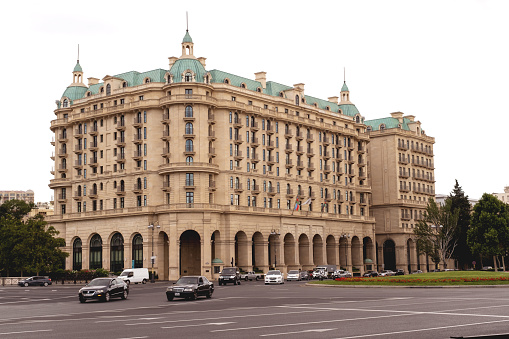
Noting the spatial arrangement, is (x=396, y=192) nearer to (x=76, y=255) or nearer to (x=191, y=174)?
(x=191, y=174)

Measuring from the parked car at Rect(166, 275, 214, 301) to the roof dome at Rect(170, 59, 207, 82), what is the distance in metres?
63.2

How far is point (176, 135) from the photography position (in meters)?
99.9

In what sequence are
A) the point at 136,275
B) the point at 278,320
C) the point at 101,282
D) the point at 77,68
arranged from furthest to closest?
the point at 77,68, the point at 136,275, the point at 101,282, the point at 278,320

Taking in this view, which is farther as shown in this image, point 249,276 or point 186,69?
point 186,69

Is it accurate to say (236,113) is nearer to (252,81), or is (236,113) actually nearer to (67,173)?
(252,81)

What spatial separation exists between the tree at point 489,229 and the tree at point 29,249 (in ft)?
222

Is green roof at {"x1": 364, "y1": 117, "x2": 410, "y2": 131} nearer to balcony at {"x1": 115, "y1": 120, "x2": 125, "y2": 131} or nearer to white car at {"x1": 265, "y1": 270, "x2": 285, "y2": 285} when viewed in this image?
balcony at {"x1": 115, "y1": 120, "x2": 125, "y2": 131}

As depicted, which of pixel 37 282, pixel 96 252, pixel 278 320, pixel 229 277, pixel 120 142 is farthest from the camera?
pixel 96 252

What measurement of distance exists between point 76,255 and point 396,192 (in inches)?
2682

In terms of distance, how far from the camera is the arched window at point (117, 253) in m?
102

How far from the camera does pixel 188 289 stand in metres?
41.0

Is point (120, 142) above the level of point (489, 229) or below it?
above

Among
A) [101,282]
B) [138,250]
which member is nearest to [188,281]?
[101,282]

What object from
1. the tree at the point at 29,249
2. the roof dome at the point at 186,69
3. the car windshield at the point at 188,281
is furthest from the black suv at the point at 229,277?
the roof dome at the point at 186,69
